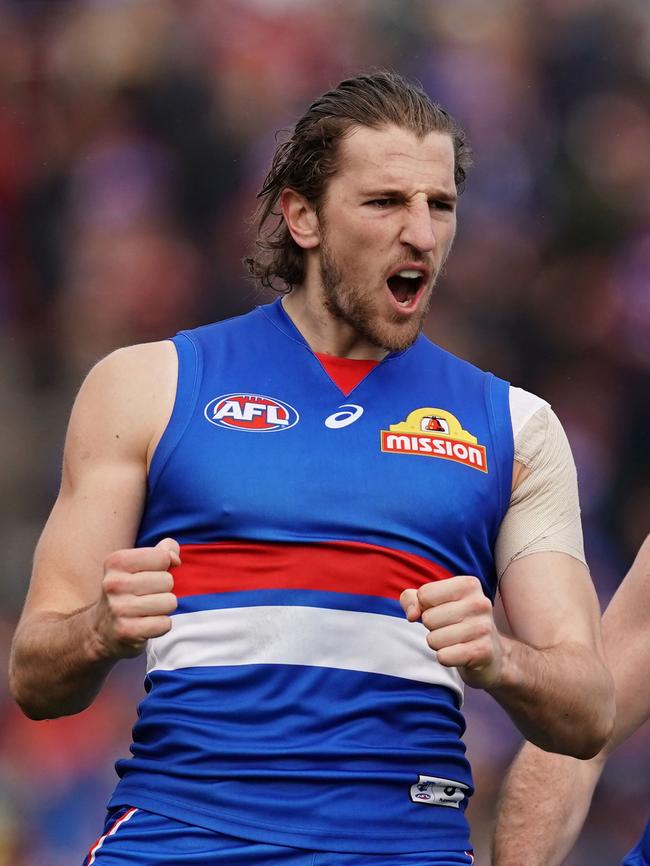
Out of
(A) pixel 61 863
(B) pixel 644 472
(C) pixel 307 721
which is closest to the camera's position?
(C) pixel 307 721

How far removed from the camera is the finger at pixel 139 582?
106 inches

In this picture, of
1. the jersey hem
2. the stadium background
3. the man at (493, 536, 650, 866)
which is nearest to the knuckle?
the jersey hem

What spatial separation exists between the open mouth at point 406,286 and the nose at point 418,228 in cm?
7

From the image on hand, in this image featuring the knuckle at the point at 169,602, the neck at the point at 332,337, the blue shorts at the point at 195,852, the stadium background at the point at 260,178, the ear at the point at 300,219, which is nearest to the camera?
the knuckle at the point at 169,602

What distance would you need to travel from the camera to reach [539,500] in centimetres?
341

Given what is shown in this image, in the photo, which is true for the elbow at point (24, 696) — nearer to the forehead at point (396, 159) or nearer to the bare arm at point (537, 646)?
the bare arm at point (537, 646)

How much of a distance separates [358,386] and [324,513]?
1.25 feet

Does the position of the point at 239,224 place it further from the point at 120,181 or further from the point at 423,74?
Answer: the point at 423,74

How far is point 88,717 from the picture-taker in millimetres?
5875

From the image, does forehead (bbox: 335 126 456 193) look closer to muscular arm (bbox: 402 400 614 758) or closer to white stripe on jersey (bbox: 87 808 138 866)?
muscular arm (bbox: 402 400 614 758)

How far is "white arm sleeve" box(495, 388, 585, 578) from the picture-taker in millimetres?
3391

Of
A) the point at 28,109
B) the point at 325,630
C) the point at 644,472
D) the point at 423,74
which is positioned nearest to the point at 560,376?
the point at 644,472

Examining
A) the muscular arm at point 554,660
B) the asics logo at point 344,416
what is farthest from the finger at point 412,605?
the asics logo at point 344,416

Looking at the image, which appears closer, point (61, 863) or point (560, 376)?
point (61, 863)
